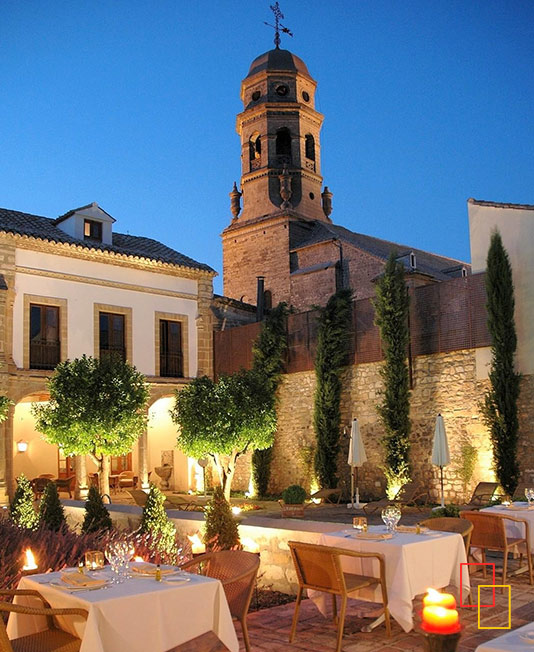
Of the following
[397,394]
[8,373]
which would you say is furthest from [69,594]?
[8,373]

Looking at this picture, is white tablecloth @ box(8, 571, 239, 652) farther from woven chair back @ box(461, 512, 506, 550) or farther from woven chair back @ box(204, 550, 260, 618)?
woven chair back @ box(461, 512, 506, 550)

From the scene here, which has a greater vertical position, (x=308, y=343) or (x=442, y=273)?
(x=442, y=273)

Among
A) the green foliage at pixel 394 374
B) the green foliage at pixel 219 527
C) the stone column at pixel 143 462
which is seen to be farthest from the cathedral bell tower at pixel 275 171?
the green foliage at pixel 219 527

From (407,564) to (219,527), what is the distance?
2.60 m

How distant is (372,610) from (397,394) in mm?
11098

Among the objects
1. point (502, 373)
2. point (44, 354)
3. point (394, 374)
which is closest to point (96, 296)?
point (44, 354)

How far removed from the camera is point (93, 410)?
1501cm

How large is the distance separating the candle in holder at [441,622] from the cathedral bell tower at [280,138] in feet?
90.2

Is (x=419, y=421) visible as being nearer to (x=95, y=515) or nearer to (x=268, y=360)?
(x=268, y=360)

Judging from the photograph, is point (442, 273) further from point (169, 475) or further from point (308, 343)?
point (169, 475)

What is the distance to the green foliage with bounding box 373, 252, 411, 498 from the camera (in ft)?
55.7

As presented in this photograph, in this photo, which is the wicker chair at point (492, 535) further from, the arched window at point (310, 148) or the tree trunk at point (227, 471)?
the arched window at point (310, 148)

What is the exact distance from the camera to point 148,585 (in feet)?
14.8

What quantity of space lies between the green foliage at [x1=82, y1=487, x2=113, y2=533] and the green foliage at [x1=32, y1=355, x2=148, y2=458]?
5.27 metres
